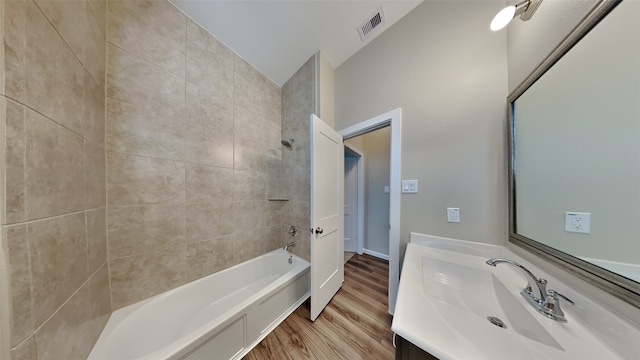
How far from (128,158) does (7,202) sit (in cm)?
76

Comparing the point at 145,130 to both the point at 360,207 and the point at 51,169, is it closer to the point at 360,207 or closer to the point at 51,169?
the point at 51,169

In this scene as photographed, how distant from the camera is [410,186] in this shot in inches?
51.8

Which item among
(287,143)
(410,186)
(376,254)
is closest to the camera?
(410,186)

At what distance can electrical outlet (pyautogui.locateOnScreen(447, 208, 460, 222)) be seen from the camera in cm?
113

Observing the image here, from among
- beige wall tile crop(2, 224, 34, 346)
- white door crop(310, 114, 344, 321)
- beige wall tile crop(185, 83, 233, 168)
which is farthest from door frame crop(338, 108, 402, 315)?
beige wall tile crop(2, 224, 34, 346)

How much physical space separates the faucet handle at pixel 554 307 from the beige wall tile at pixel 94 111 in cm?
208

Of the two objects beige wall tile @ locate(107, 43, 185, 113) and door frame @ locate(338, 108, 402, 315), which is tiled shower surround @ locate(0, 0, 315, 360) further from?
door frame @ locate(338, 108, 402, 315)

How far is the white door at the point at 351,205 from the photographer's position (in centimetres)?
269

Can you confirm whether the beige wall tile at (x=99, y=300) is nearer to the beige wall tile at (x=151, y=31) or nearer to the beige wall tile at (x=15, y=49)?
the beige wall tile at (x=15, y=49)

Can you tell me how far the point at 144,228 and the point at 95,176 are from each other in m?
0.45

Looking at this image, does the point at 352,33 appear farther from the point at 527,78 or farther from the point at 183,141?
the point at 183,141

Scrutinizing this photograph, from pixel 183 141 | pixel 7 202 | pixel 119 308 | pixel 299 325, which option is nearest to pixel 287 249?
pixel 299 325

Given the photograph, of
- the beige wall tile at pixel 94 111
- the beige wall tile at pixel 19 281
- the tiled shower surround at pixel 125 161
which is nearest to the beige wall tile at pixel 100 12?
the tiled shower surround at pixel 125 161

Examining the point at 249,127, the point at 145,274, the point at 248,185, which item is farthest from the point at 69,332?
the point at 249,127
